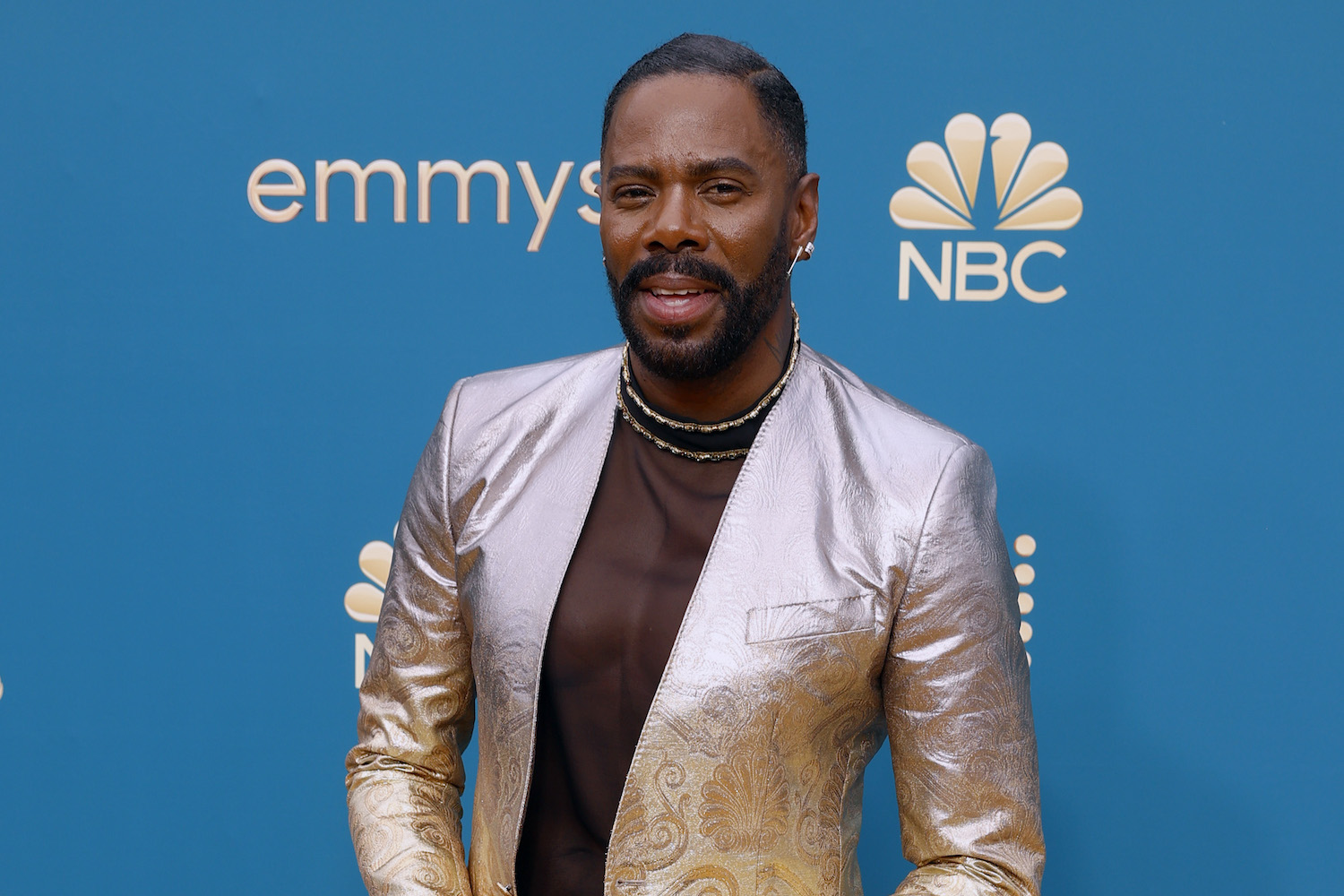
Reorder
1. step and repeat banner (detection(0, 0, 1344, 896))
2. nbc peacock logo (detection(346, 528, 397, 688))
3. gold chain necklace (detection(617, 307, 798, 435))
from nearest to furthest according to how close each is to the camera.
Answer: gold chain necklace (detection(617, 307, 798, 435)) < step and repeat banner (detection(0, 0, 1344, 896)) < nbc peacock logo (detection(346, 528, 397, 688))

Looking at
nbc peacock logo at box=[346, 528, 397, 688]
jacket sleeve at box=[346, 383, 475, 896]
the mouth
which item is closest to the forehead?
the mouth

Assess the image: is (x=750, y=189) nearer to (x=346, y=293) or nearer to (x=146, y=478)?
(x=346, y=293)

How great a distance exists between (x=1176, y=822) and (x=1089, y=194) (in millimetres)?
865

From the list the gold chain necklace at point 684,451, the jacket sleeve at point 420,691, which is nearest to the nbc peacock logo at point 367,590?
the jacket sleeve at point 420,691

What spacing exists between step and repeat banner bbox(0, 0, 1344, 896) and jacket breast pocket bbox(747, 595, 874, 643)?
2.23 ft

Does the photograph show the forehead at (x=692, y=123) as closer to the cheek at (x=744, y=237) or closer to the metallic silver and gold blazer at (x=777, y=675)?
the cheek at (x=744, y=237)

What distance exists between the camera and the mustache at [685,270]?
1109mm

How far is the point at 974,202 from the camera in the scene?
170 centimetres

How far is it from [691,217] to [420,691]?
52 centimetres

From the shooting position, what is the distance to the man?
42.7 inches

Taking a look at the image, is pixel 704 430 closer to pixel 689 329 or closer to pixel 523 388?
pixel 689 329

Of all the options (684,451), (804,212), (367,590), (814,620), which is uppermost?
(804,212)

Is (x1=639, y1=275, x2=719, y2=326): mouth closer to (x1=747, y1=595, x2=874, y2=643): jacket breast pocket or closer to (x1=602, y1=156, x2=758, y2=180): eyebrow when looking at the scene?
(x1=602, y1=156, x2=758, y2=180): eyebrow

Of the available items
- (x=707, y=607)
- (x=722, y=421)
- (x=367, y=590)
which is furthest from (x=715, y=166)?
(x=367, y=590)
